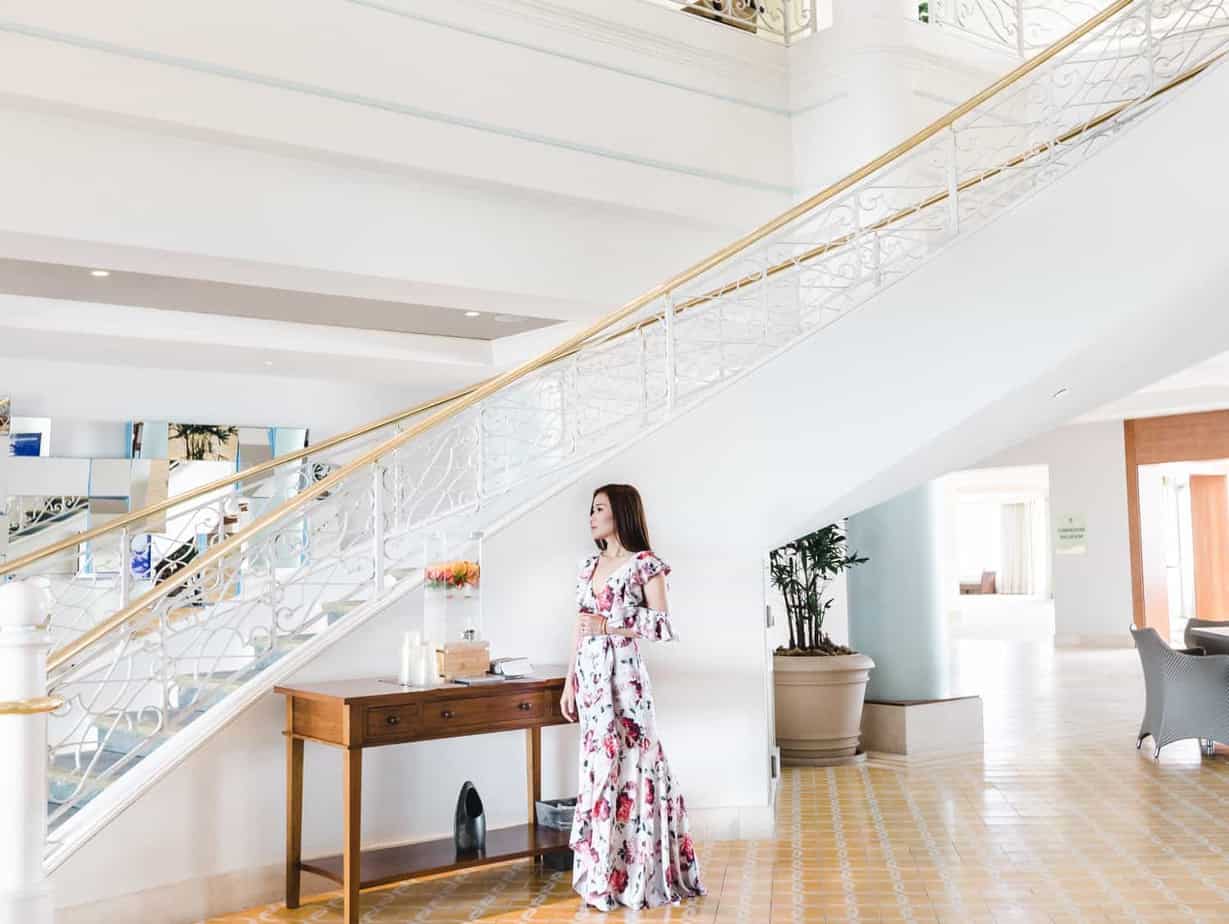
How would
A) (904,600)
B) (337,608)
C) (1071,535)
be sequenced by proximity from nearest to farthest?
1. (337,608)
2. (904,600)
3. (1071,535)

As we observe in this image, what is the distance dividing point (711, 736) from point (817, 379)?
1.94m

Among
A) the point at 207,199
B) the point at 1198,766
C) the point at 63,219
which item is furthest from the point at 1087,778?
the point at 63,219

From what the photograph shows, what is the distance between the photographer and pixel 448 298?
9.05 meters

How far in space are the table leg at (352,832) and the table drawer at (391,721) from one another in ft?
0.31

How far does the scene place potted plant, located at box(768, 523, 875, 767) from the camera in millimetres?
8227

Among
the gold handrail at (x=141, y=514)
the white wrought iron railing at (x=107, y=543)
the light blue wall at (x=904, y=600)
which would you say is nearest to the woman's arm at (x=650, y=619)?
the gold handrail at (x=141, y=514)

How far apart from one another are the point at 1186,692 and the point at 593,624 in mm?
4937

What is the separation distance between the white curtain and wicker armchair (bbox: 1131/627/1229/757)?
19.7 meters

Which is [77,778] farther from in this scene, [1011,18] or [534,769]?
[1011,18]

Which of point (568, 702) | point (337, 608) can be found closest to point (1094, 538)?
point (568, 702)

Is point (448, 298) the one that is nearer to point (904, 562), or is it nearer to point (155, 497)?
point (904, 562)

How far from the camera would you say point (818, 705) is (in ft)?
27.2

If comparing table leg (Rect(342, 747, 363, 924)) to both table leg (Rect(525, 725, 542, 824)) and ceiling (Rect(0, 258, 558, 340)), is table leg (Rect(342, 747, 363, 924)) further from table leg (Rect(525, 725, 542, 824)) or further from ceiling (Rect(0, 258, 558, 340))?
ceiling (Rect(0, 258, 558, 340))

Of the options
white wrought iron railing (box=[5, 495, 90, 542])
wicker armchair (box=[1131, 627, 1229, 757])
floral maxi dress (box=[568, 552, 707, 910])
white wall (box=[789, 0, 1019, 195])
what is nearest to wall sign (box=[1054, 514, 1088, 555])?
white wall (box=[789, 0, 1019, 195])
